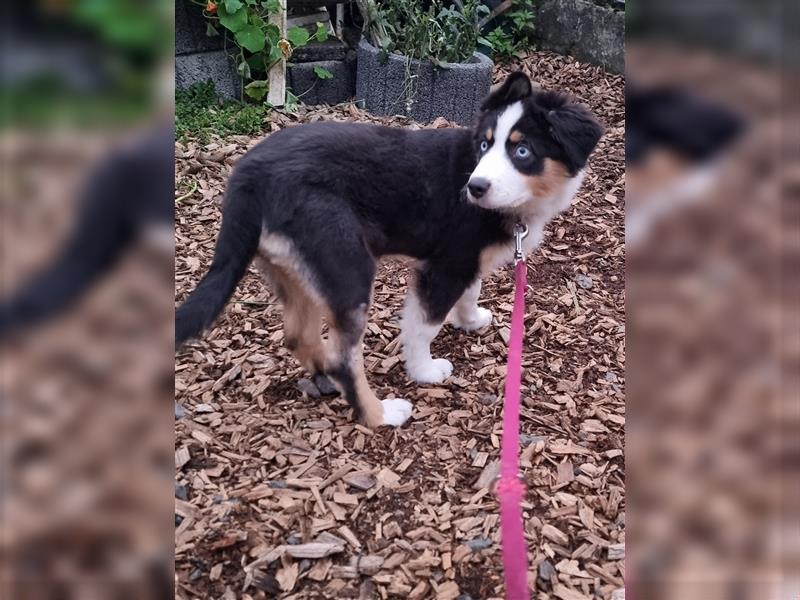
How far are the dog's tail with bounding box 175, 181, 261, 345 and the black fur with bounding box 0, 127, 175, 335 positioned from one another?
2.00 m

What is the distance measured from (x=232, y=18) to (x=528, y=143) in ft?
13.8

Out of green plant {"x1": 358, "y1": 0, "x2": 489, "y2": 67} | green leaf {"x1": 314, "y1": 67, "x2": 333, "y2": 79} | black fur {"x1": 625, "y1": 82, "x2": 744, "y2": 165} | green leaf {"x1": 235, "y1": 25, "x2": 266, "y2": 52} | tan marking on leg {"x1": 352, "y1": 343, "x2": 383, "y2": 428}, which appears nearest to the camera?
black fur {"x1": 625, "y1": 82, "x2": 744, "y2": 165}

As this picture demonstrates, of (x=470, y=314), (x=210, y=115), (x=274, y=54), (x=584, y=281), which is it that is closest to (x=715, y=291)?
(x=470, y=314)

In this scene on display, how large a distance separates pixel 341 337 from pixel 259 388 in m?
0.73

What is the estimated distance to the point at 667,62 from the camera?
2.34 feet

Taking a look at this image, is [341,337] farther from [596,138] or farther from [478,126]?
[596,138]

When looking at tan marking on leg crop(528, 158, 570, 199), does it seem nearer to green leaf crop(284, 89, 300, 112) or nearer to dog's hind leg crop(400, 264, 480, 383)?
dog's hind leg crop(400, 264, 480, 383)

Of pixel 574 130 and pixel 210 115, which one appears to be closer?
pixel 574 130

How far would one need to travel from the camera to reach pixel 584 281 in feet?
15.8

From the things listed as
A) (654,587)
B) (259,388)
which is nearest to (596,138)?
(259,388)

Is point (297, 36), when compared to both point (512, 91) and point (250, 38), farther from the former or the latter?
point (512, 91)

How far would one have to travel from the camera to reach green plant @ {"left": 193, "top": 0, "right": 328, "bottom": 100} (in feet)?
20.9

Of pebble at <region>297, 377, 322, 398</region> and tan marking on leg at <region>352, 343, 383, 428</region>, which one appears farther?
pebble at <region>297, 377, 322, 398</region>

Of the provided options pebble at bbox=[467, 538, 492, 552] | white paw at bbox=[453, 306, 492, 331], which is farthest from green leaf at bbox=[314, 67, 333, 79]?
pebble at bbox=[467, 538, 492, 552]
